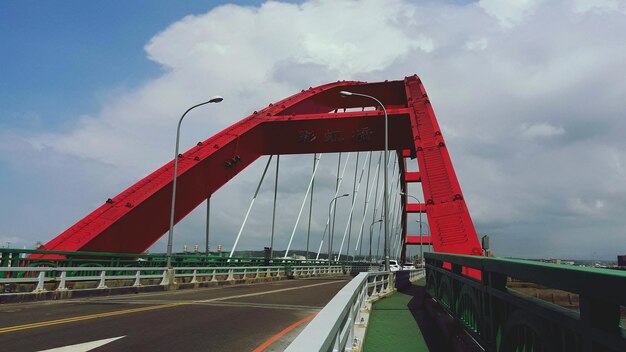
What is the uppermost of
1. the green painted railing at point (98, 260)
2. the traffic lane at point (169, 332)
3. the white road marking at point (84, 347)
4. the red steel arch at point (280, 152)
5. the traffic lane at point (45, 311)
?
the red steel arch at point (280, 152)

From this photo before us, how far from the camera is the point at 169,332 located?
8039mm

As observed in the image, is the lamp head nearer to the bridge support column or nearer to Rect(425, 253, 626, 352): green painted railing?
the bridge support column

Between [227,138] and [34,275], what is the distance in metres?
14.3

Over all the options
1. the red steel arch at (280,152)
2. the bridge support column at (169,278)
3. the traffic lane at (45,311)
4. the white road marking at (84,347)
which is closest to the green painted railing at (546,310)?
the white road marking at (84,347)

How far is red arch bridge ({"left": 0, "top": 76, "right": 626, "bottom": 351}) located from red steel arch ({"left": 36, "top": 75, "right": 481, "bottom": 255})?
74 mm

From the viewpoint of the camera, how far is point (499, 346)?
4461 millimetres

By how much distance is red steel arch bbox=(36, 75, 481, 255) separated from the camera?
2009cm

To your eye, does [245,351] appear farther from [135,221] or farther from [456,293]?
[135,221]

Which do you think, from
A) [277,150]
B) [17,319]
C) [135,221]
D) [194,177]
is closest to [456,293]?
[17,319]

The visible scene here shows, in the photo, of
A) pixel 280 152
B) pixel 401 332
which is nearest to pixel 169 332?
pixel 401 332

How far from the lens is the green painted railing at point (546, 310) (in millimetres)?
2510

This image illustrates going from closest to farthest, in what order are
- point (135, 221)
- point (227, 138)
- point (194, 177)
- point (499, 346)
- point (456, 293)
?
1. point (499, 346)
2. point (456, 293)
3. point (135, 221)
4. point (194, 177)
5. point (227, 138)

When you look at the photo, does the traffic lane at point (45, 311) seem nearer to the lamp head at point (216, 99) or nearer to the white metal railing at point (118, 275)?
the white metal railing at point (118, 275)

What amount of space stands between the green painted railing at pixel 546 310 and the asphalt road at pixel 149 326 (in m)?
3.28
